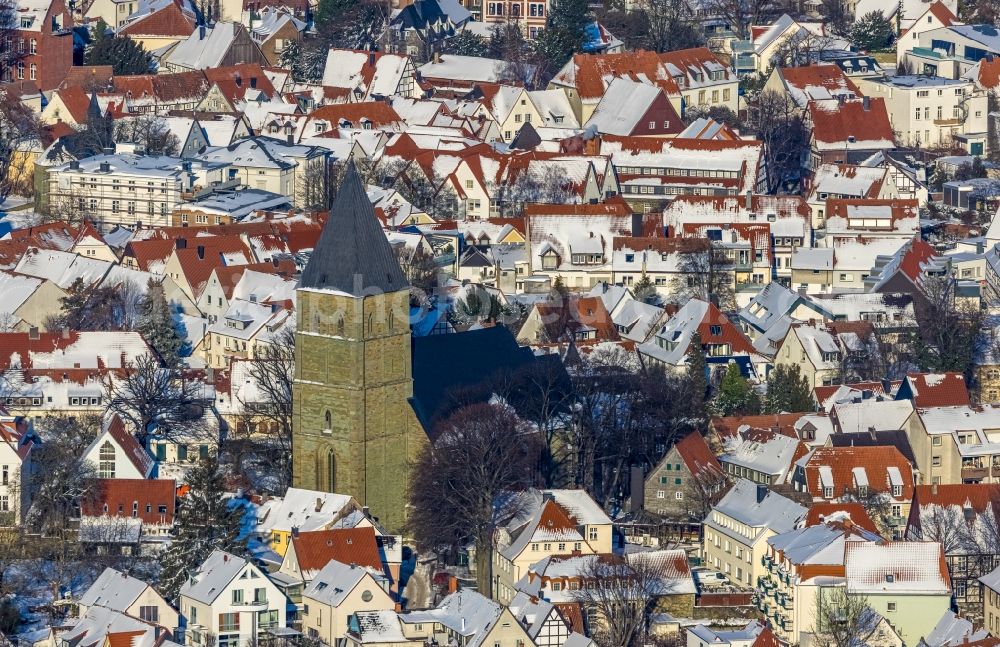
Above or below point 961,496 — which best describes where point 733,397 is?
above

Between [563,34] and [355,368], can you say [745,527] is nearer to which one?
[355,368]

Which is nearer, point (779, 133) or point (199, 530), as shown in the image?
point (199, 530)

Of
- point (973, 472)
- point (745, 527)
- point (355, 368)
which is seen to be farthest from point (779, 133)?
point (355, 368)

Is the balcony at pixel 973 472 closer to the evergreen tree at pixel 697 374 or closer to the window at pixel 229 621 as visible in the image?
the evergreen tree at pixel 697 374

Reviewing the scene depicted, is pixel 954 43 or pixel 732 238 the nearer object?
pixel 732 238

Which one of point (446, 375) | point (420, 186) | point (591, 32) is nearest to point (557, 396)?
point (446, 375)

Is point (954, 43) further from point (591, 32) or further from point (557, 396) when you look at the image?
point (557, 396)
